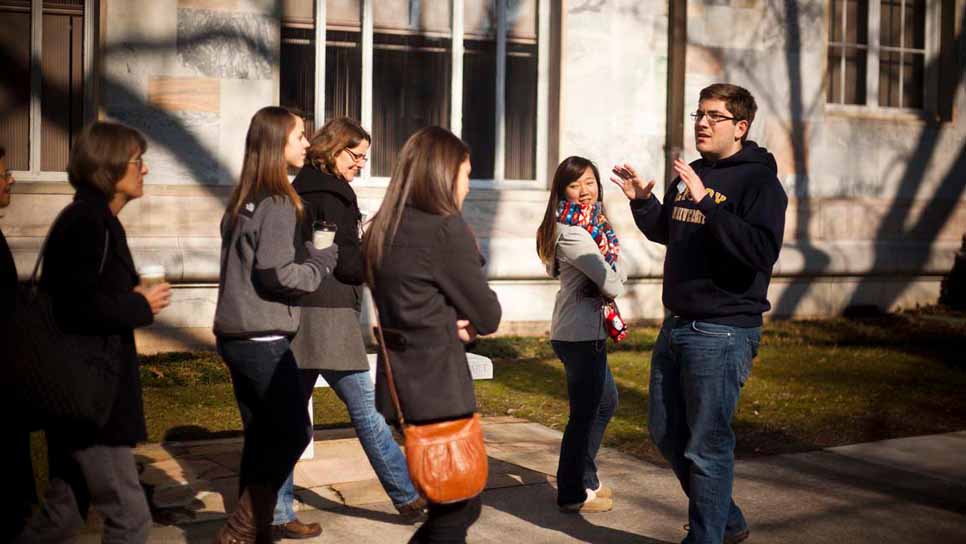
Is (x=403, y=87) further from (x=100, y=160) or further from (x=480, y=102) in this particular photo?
(x=100, y=160)

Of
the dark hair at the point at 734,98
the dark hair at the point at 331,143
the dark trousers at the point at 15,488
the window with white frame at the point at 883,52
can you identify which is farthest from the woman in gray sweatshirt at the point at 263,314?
the window with white frame at the point at 883,52

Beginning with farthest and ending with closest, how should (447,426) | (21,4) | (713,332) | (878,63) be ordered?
(878,63) → (21,4) → (713,332) → (447,426)

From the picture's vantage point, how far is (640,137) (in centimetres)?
1294

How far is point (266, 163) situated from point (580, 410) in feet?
6.66

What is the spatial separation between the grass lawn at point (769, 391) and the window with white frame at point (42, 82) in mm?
2276

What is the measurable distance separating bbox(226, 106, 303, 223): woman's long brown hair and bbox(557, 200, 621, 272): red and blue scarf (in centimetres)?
153

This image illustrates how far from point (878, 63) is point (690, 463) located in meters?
11.1

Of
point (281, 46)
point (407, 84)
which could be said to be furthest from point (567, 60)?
point (281, 46)

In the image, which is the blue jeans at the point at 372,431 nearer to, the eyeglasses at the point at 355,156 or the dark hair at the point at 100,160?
the eyeglasses at the point at 355,156

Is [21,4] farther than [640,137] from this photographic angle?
No

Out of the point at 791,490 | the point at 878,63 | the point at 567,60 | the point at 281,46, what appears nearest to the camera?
the point at 791,490

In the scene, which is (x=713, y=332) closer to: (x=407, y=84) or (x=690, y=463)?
(x=690, y=463)

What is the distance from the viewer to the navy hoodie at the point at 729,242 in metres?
4.90

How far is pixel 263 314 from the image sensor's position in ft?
16.3
